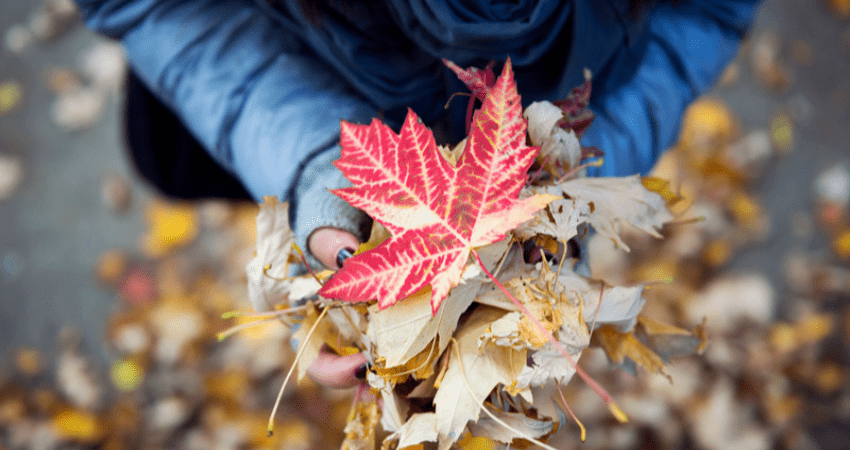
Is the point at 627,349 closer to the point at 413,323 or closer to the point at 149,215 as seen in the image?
the point at 413,323

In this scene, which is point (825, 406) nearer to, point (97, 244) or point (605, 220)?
point (605, 220)

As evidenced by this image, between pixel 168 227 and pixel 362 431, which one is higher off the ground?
pixel 362 431

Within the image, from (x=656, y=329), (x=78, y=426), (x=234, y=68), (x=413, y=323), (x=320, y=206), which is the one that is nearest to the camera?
(x=413, y=323)

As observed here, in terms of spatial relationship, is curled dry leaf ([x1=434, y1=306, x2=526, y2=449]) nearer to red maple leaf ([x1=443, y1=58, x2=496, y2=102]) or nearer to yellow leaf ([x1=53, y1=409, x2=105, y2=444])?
red maple leaf ([x1=443, y1=58, x2=496, y2=102])

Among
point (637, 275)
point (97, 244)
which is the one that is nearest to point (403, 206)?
point (637, 275)

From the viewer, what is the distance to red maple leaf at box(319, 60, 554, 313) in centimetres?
34

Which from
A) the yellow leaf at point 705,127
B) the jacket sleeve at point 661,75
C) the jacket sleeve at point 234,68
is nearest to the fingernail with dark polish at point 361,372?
the jacket sleeve at point 234,68

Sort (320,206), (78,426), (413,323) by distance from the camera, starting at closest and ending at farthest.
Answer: (413,323) < (320,206) < (78,426)

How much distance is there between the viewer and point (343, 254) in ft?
1.53

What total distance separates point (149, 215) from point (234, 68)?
83 centimetres

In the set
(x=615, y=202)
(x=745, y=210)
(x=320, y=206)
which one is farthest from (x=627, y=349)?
(x=745, y=210)

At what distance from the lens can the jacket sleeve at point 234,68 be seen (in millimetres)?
702

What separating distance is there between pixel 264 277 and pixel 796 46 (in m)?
1.73

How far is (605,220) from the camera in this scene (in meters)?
0.40
